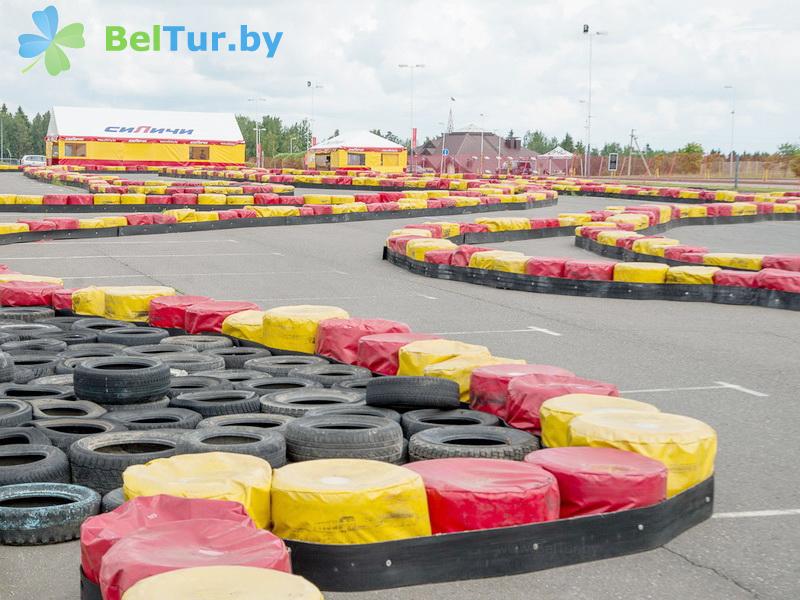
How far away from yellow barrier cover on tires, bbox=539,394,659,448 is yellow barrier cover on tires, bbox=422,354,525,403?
84 cm

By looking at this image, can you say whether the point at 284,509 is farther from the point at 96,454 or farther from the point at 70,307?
the point at 70,307

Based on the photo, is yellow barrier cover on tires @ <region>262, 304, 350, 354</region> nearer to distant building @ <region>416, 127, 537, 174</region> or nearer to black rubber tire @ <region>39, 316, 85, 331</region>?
black rubber tire @ <region>39, 316, 85, 331</region>

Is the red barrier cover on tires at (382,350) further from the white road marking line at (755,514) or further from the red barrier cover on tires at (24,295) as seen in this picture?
the red barrier cover on tires at (24,295)

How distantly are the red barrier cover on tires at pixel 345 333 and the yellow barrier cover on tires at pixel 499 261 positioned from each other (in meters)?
5.88

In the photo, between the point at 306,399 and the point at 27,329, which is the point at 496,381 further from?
the point at 27,329

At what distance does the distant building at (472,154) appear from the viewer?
82000 millimetres

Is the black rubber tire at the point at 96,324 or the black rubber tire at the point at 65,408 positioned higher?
the black rubber tire at the point at 96,324

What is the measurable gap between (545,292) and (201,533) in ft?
33.0

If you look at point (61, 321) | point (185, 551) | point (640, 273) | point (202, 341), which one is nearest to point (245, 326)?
point (202, 341)

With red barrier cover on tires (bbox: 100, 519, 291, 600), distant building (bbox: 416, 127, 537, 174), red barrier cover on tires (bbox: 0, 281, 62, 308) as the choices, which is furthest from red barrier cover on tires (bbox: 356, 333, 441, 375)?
distant building (bbox: 416, 127, 537, 174)

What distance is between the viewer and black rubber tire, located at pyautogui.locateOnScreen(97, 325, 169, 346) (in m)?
8.37

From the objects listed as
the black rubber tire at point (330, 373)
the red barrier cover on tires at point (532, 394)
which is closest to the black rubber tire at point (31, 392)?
the black rubber tire at point (330, 373)

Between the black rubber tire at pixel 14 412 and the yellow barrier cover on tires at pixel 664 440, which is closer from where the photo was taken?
the yellow barrier cover on tires at pixel 664 440

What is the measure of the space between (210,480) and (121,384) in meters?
2.09
